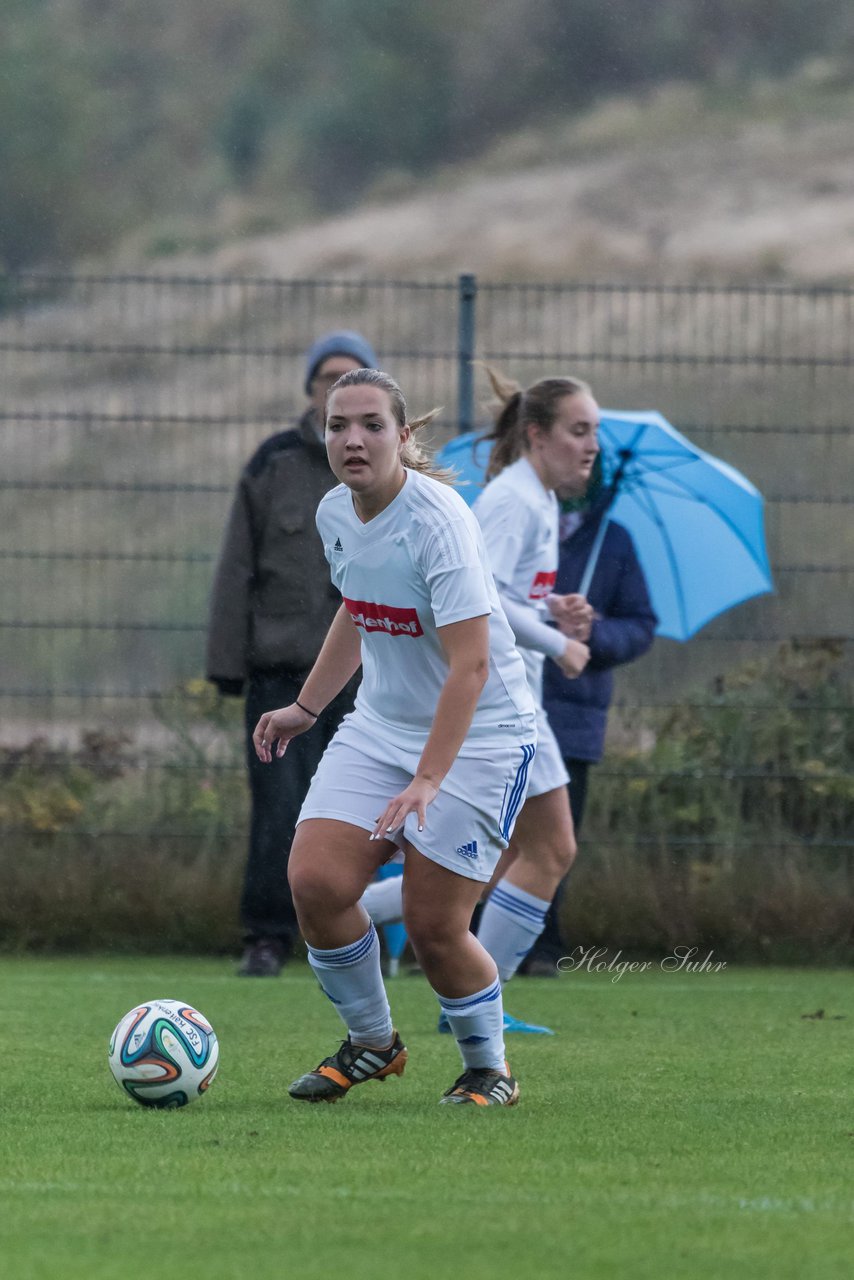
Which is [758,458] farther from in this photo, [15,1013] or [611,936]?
[15,1013]

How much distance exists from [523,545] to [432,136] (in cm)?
5581

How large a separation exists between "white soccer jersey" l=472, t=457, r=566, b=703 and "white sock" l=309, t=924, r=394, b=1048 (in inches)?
60.7

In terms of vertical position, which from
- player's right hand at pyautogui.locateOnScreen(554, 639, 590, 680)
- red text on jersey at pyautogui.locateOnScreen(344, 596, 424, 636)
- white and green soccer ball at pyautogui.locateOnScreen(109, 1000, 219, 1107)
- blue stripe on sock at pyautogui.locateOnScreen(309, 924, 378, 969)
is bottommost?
white and green soccer ball at pyautogui.locateOnScreen(109, 1000, 219, 1107)

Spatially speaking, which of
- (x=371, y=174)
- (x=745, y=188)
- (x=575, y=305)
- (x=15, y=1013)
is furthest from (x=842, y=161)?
(x=15, y=1013)

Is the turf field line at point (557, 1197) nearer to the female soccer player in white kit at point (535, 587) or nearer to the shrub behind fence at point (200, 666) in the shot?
the female soccer player in white kit at point (535, 587)

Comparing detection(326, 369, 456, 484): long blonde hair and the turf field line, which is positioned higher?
detection(326, 369, 456, 484): long blonde hair

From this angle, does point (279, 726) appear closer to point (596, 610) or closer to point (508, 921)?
point (508, 921)

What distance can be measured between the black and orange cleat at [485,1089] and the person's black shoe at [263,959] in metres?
3.46

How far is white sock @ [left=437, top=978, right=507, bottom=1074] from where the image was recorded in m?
5.18

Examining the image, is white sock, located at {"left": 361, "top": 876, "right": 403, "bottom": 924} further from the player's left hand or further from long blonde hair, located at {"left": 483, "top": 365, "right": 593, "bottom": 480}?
the player's left hand

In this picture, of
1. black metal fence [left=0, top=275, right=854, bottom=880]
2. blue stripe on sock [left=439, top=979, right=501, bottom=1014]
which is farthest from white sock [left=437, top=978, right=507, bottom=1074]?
black metal fence [left=0, top=275, right=854, bottom=880]

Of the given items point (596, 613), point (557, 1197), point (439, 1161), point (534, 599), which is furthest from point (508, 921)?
point (557, 1197)

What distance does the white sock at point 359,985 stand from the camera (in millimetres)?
5215

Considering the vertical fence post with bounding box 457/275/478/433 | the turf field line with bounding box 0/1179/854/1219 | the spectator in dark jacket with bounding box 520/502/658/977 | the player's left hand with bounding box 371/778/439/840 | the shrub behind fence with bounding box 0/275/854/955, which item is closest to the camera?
the turf field line with bounding box 0/1179/854/1219
